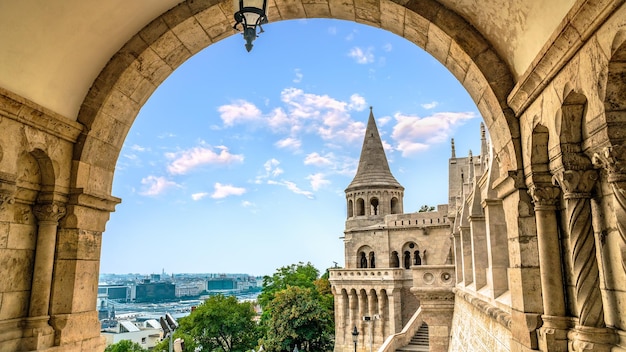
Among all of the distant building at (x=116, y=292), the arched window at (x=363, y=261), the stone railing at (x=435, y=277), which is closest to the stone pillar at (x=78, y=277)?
the stone railing at (x=435, y=277)

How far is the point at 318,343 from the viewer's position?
27609 millimetres

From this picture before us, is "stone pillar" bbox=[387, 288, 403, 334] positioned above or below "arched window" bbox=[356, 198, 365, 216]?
below

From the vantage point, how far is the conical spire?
34.2 m

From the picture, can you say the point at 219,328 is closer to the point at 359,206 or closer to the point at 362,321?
the point at 362,321

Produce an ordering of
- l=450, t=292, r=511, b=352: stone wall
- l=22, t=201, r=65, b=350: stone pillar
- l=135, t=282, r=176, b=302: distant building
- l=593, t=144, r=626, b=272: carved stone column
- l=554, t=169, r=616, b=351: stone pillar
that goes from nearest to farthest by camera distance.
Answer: l=593, t=144, r=626, b=272: carved stone column → l=554, t=169, r=616, b=351: stone pillar → l=22, t=201, r=65, b=350: stone pillar → l=450, t=292, r=511, b=352: stone wall → l=135, t=282, r=176, b=302: distant building

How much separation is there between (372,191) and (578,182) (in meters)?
31.1

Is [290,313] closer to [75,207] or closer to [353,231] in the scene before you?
[353,231]

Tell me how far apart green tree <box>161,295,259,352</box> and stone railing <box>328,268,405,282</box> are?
9.63 meters

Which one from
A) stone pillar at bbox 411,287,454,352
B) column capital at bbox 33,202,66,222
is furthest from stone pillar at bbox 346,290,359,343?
column capital at bbox 33,202,66,222

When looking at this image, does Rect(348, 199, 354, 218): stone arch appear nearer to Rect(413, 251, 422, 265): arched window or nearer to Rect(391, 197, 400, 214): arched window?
Rect(391, 197, 400, 214): arched window

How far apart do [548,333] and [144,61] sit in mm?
4326

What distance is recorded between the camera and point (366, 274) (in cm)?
2867

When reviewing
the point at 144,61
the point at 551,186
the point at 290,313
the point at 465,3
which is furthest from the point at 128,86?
the point at 290,313

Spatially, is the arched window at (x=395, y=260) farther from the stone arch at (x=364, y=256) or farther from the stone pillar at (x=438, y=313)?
the stone pillar at (x=438, y=313)
